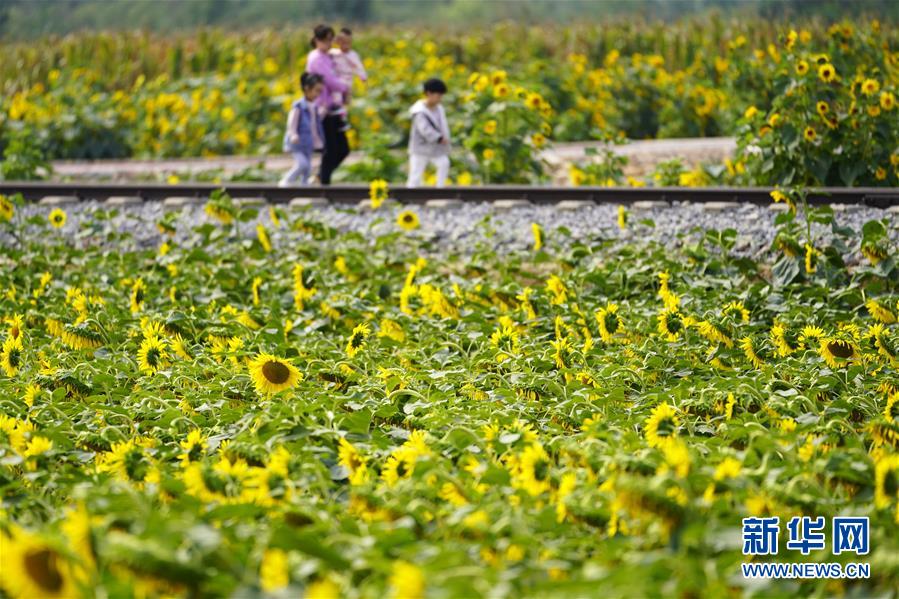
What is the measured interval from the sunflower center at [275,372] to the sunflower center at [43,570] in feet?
6.94

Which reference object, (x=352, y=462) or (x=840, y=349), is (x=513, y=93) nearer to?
(x=840, y=349)

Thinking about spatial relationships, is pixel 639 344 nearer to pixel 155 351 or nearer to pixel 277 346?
pixel 277 346

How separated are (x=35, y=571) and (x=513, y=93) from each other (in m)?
8.61

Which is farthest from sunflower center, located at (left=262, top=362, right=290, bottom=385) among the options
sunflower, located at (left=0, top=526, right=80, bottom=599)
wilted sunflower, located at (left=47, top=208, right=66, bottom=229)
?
wilted sunflower, located at (left=47, top=208, right=66, bottom=229)

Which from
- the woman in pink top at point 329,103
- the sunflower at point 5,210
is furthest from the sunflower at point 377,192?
the sunflower at point 5,210

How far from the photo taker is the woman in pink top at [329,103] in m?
10.2

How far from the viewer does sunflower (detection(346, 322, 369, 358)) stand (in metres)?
5.05

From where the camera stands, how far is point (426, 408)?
4.44 m

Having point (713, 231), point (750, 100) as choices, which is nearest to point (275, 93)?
point (750, 100)

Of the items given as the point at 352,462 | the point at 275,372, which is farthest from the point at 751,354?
the point at 352,462

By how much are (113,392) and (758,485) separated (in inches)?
109

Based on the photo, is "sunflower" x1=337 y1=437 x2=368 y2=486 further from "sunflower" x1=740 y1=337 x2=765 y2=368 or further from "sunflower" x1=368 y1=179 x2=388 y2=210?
"sunflower" x1=368 y1=179 x2=388 y2=210

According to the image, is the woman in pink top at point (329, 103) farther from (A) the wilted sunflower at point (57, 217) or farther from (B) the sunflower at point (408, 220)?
(A) the wilted sunflower at point (57, 217)

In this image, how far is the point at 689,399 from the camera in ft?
14.7
